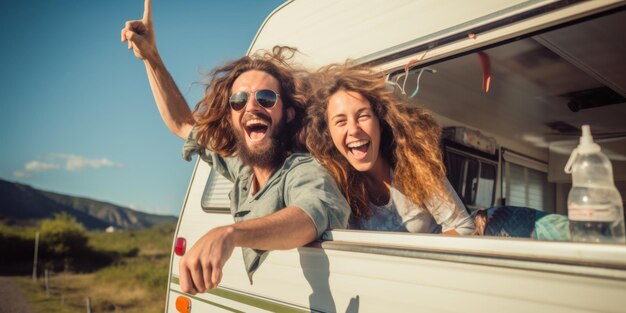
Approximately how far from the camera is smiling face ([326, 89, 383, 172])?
208cm

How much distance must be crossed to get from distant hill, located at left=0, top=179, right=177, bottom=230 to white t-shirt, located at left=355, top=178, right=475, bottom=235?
7053 cm

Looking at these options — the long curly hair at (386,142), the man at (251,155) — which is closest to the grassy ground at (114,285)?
the man at (251,155)

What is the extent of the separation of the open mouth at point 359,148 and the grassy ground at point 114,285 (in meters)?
28.9

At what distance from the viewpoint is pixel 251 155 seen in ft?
7.67

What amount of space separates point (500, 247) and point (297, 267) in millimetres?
905

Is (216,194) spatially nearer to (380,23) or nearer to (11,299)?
(380,23)

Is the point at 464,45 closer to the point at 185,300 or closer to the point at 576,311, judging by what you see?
the point at 576,311

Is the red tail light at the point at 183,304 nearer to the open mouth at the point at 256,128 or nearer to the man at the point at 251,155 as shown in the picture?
the man at the point at 251,155

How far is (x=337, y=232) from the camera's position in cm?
159

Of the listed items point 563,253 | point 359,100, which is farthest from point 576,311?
point 359,100

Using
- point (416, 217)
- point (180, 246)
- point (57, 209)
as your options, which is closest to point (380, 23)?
point (416, 217)

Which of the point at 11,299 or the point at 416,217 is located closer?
the point at 416,217

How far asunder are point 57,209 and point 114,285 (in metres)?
51.0

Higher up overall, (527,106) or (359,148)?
(527,106)
